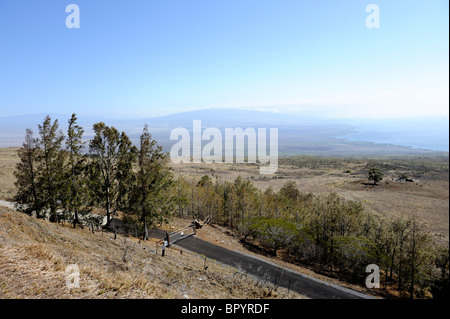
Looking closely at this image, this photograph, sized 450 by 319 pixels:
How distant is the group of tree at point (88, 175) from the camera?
1714 centimetres

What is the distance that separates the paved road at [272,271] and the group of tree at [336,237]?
4149 millimetres

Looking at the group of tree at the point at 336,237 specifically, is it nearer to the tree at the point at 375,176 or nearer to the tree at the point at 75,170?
the tree at the point at 75,170

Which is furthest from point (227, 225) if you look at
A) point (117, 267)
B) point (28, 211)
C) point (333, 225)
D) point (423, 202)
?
point (423, 202)

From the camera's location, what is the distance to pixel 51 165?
56.3 feet

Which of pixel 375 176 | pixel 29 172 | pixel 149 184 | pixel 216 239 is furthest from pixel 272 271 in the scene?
pixel 375 176

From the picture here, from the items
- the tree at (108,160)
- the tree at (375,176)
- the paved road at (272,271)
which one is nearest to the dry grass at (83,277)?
the paved road at (272,271)

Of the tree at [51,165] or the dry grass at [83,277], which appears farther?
the tree at [51,165]

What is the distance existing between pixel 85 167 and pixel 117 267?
13365mm

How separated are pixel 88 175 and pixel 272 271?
676 inches

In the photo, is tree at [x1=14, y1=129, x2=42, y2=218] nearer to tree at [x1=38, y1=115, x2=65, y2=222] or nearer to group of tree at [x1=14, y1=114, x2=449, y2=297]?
group of tree at [x1=14, y1=114, x2=449, y2=297]

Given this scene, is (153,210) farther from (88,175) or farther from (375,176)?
(375,176)
